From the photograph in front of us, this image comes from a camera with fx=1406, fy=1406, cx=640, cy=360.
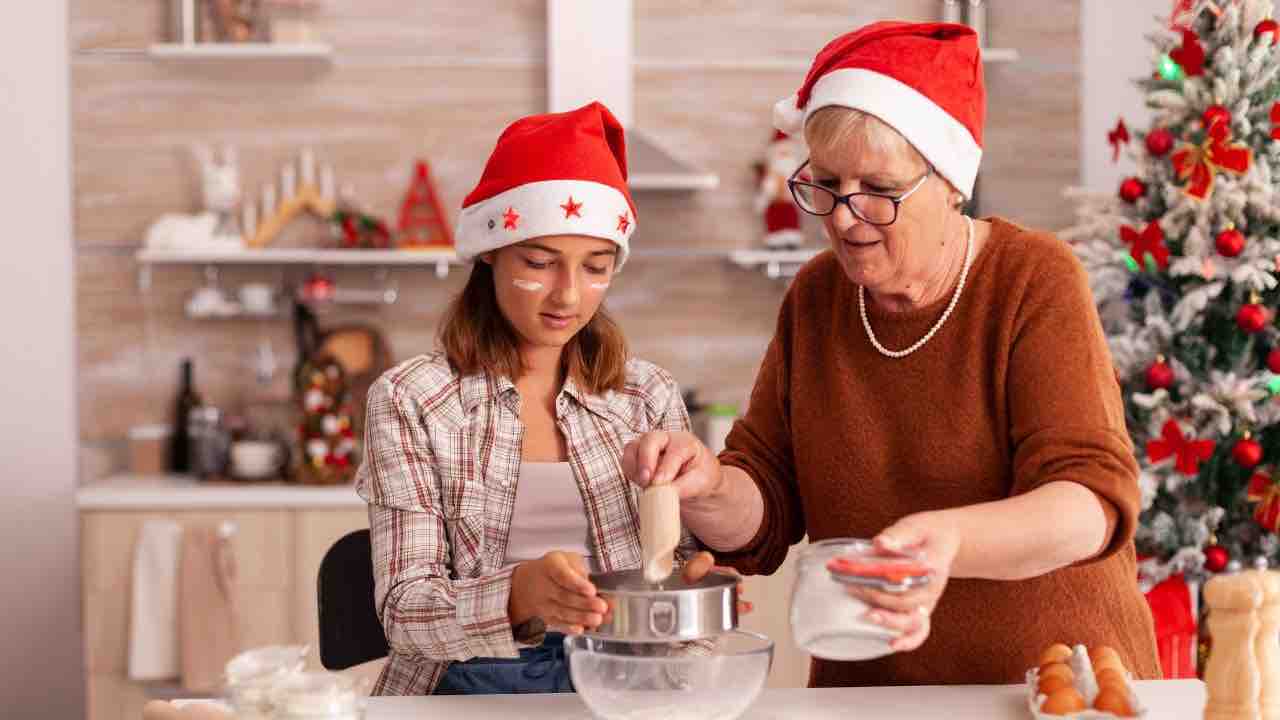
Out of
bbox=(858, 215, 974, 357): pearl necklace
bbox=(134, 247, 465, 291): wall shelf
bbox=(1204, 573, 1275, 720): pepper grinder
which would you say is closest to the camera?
bbox=(1204, 573, 1275, 720): pepper grinder

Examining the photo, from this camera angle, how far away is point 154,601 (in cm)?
373

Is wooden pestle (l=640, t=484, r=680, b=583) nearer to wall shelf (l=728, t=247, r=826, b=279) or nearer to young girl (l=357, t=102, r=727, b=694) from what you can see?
young girl (l=357, t=102, r=727, b=694)

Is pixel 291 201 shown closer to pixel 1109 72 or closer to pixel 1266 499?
pixel 1109 72

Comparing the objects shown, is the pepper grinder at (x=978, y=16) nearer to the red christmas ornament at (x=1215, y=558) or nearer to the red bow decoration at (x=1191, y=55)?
the red bow decoration at (x=1191, y=55)

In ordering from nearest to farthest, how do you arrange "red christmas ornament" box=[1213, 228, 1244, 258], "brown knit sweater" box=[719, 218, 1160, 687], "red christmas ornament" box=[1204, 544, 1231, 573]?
"brown knit sweater" box=[719, 218, 1160, 687]
"red christmas ornament" box=[1213, 228, 1244, 258]
"red christmas ornament" box=[1204, 544, 1231, 573]

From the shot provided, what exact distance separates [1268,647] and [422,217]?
3255 mm

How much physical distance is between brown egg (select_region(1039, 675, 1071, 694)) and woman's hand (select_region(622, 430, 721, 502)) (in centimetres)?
43

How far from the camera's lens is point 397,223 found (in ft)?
13.9

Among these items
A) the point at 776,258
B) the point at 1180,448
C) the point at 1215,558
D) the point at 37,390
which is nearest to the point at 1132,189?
the point at 1180,448

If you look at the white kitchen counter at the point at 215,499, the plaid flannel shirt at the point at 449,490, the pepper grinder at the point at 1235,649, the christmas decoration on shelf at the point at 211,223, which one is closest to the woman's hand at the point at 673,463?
the plaid flannel shirt at the point at 449,490

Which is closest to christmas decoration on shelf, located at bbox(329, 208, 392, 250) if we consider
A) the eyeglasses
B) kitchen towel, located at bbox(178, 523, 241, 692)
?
kitchen towel, located at bbox(178, 523, 241, 692)

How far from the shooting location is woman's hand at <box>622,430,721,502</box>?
152 centimetres

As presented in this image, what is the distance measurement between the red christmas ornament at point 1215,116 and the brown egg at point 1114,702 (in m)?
2.21

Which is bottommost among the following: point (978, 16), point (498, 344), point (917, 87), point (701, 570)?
point (701, 570)
